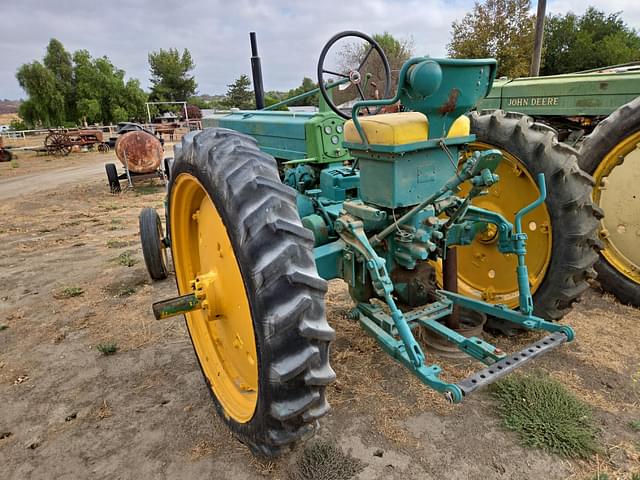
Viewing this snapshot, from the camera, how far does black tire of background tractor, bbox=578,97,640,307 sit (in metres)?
3.21

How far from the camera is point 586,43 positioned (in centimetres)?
2525

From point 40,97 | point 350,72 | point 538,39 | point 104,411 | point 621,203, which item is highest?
point 40,97

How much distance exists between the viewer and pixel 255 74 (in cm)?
429

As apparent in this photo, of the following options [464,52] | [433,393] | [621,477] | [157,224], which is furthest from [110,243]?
[464,52]

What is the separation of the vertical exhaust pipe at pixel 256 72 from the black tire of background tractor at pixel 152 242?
1.62 meters

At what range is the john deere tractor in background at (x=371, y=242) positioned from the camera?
145 cm

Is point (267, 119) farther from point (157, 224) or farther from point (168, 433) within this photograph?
point (168, 433)

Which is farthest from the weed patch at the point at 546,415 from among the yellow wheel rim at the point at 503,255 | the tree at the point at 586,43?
the tree at the point at 586,43

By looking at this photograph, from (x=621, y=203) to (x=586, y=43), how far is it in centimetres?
2778

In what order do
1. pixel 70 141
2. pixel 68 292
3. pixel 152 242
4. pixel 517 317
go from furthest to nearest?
1. pixel 70 141
2. pixel 68 292
3. pixel 152 242
4. pixel 517 317

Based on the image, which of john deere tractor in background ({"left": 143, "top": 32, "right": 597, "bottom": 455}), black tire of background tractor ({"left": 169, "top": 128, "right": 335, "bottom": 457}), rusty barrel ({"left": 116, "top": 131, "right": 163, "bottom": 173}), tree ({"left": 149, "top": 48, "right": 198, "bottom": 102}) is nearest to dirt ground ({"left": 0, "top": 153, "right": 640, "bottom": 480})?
john deere tractor in background ({"left": 143, "top": 32, "right": 597, "bottom": 455})

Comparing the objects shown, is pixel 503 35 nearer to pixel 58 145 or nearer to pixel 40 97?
pixel 58 145

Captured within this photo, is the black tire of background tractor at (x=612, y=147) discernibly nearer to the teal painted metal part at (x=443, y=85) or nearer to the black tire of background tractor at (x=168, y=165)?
the teal painted metal part at (x=443, y=85)

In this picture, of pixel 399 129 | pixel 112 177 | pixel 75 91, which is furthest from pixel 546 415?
pixel 75 91
